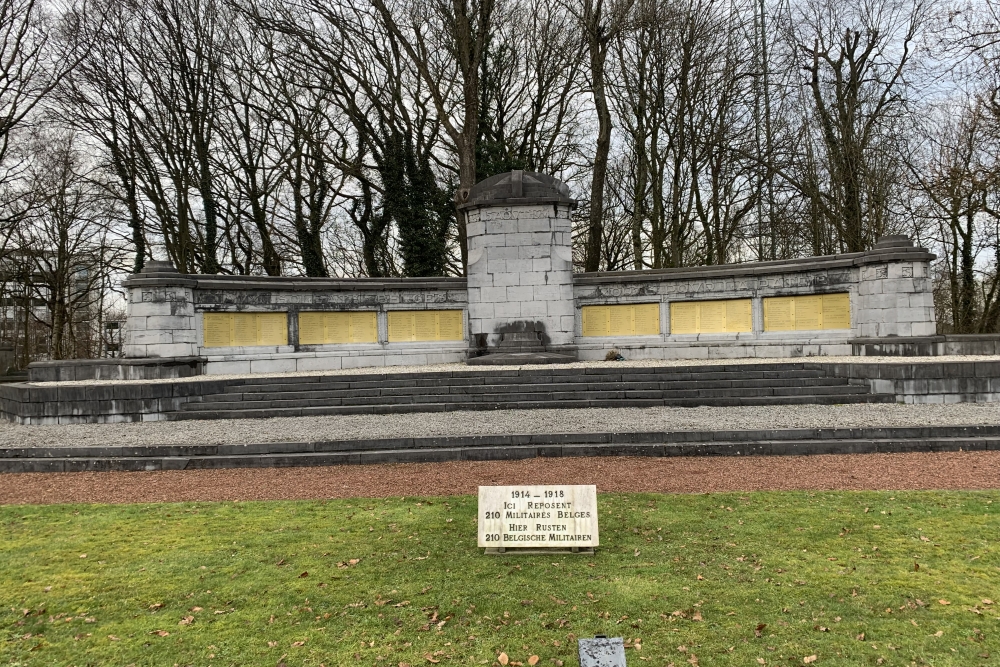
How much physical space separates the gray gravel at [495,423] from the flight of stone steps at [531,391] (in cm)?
50

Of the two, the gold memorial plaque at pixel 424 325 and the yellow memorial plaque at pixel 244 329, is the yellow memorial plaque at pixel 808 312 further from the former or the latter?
the yellow memorial plaque at pixel 244 329

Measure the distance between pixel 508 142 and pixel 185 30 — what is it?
41.5 feet

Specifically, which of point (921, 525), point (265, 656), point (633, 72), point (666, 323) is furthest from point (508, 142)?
point (265, 656)

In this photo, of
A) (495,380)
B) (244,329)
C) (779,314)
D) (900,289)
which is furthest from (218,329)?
(900,289)

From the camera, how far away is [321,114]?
87.7ft

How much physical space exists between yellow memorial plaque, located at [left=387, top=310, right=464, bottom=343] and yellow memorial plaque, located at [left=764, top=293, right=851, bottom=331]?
8380 mm

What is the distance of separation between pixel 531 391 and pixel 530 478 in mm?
5827

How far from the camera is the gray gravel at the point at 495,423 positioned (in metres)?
10.2

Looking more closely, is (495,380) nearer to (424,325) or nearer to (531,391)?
(531,391)

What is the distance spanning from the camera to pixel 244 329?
17406 mm

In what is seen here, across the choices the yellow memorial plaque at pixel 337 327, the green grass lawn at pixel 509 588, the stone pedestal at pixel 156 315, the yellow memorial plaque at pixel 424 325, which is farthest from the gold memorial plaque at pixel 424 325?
the green grass lawn at pixel 509 588

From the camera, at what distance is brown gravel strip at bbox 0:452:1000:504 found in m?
7.56

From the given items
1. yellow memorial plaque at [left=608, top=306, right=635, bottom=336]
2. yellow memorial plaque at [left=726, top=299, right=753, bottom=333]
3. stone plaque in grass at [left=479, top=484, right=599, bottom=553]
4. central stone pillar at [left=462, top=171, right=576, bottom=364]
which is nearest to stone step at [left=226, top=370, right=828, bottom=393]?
central stone pillar at [left=462, top=171, right=576, bottom=364]

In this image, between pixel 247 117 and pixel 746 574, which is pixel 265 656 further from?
pixel 247 117
